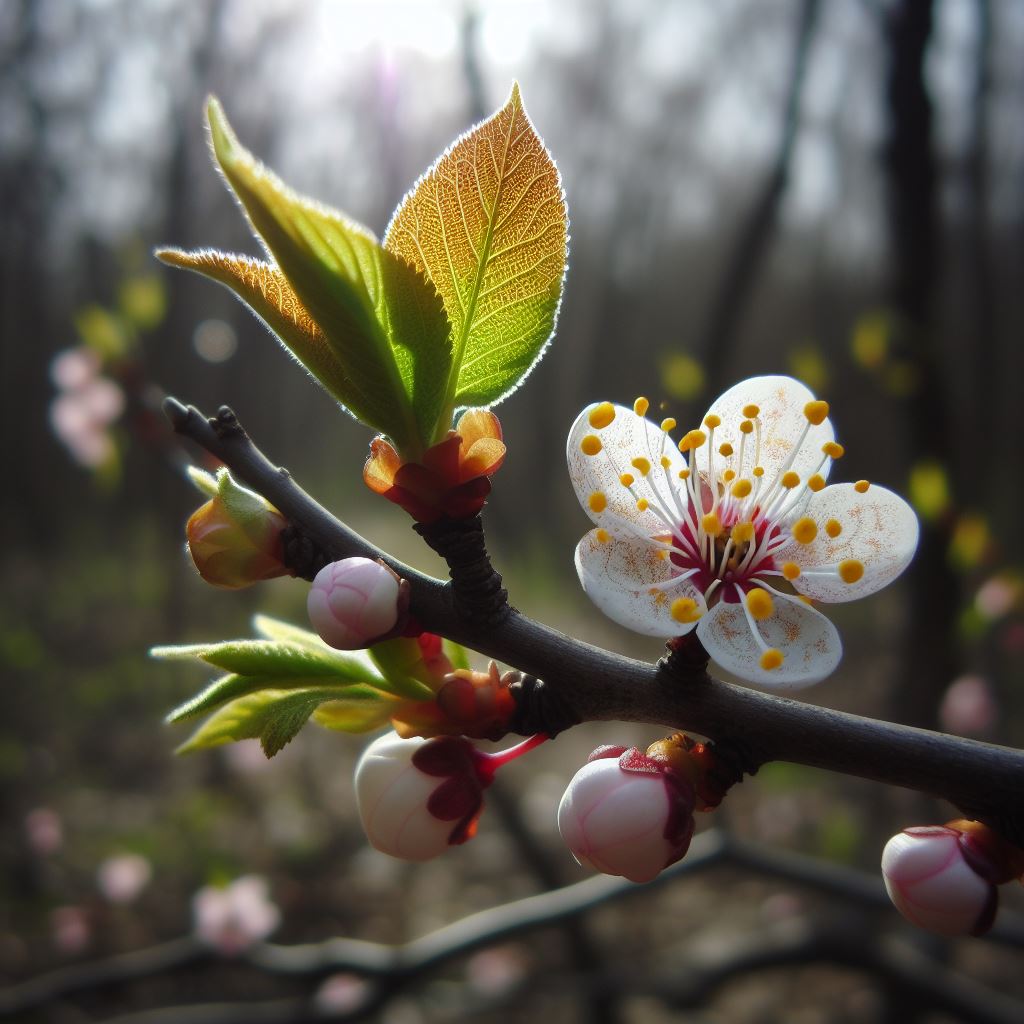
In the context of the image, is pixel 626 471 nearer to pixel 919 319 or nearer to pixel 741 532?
pixel 741 532

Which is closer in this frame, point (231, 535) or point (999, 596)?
point (231, 535)

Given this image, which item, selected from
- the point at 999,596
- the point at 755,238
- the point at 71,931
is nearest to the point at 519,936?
the point at 999,596

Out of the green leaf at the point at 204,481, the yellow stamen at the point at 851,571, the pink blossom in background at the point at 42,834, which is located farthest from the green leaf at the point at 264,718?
the pink blossom in background at the point at 42,834

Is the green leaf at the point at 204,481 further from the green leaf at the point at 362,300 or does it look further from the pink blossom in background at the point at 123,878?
the pink blossom in background at the point at 123,878

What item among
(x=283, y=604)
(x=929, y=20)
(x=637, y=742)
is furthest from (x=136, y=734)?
(x=929, y=20)

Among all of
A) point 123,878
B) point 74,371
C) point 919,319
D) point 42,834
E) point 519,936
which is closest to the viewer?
point 519,936

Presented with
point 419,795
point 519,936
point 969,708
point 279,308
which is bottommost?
point 969,708

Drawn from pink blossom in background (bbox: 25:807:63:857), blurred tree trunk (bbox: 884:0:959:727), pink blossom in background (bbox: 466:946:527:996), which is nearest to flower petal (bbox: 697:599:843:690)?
blurred tree trunk (bbox: 884:0:959:727)
